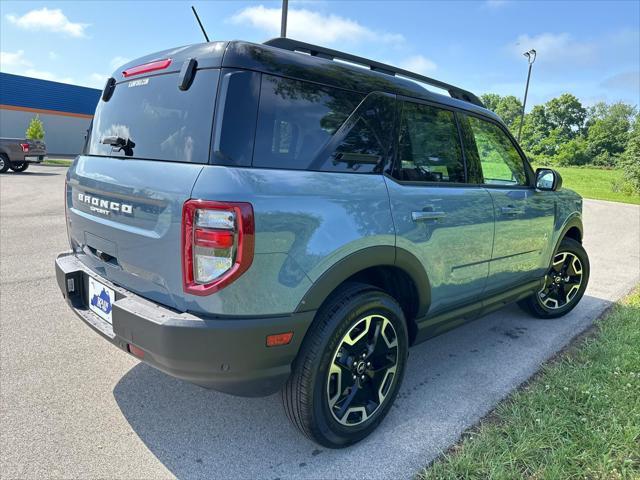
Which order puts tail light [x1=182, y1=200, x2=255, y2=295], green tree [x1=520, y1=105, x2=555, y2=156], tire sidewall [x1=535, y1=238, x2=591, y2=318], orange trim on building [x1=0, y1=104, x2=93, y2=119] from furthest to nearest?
green tree [x1=520, y1=105, x2=555, y2=156] < orange trim on building [x1=0, y1=104, x2=93, y2=119] < tire sidewall [x1=535, y1=238, x2=591, y2=318] < tail light [x1=182, y1=200, x2=255, y2=295]

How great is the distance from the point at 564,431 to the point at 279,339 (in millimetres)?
1718

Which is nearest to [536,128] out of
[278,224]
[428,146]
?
[428,146]

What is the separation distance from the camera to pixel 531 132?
84.5 meters

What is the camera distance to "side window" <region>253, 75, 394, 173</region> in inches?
78.1

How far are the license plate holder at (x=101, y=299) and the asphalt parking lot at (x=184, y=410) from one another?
644mm

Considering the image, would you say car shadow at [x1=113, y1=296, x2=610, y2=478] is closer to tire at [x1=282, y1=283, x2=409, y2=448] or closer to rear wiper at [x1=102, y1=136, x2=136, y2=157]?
tire at [x1=282, y1=283, x2=409, y2=448]

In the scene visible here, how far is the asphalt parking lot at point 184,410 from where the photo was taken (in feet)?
7.12

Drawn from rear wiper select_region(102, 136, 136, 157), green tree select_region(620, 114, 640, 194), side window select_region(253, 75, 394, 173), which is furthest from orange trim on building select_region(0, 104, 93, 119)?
green tree select_region(620, 114, 640, 194)

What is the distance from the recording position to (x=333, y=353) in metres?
2.17

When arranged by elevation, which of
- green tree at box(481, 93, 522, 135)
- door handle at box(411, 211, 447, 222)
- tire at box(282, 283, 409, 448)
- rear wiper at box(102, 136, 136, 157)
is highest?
green tree at box(481, 93, 522, 135)

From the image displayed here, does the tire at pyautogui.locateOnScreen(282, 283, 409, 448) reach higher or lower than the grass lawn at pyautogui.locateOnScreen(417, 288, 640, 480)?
higher

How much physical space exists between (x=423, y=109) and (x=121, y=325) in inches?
84.5

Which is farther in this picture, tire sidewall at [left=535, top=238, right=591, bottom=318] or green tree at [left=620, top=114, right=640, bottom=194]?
green tree at [left=620, top=114, right=640, bottom=194]

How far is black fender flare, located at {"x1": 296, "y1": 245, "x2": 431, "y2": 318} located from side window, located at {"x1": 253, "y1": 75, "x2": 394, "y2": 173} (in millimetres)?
449
